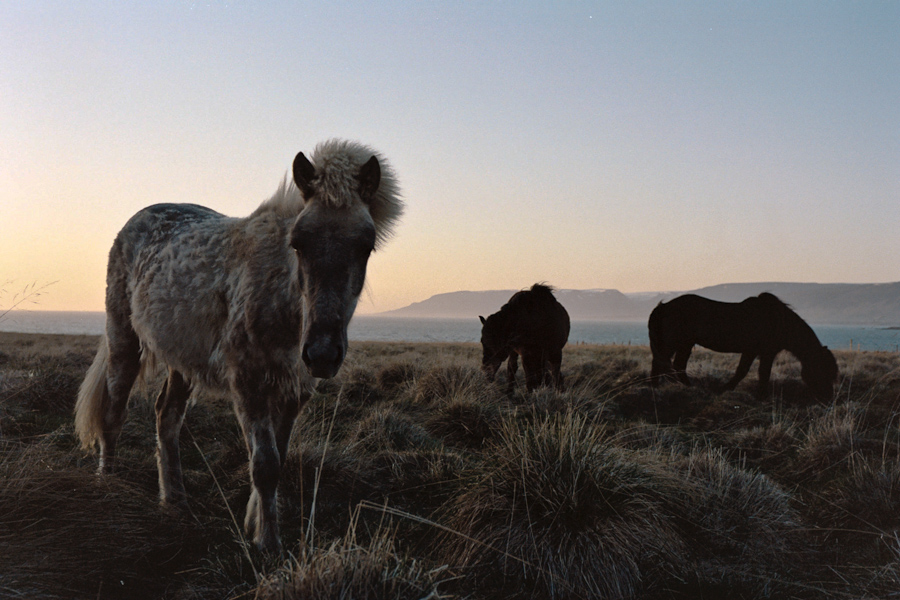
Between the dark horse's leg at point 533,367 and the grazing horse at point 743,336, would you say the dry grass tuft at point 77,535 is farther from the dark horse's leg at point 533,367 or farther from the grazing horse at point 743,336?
the grazing horse at point 743,336

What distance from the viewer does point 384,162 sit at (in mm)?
3607

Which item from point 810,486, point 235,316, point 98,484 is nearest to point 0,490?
point 98,484

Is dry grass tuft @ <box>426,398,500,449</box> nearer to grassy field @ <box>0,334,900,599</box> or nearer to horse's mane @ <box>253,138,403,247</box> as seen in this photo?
grassy field @ <box>0,334,900,599</box>

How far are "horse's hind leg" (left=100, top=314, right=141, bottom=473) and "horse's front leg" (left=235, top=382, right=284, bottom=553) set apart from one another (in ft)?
6.82

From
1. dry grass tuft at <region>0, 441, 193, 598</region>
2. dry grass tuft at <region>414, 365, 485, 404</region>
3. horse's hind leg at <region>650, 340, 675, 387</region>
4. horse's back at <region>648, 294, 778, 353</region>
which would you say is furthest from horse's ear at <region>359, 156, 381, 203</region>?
horse's back at <region>648, 294, 778, 353</region>

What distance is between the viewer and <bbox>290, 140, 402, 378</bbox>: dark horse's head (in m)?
2.66

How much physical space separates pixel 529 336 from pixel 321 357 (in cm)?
665

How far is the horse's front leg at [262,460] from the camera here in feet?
10.6

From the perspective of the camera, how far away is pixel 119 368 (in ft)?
15.6

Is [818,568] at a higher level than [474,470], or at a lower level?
lower

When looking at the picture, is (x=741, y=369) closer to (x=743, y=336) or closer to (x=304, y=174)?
(x=743, y=336)

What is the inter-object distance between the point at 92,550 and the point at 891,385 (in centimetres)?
1227

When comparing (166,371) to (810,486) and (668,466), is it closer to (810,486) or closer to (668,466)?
(668,466)

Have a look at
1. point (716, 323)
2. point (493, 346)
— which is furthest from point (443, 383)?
point (716, 323)
